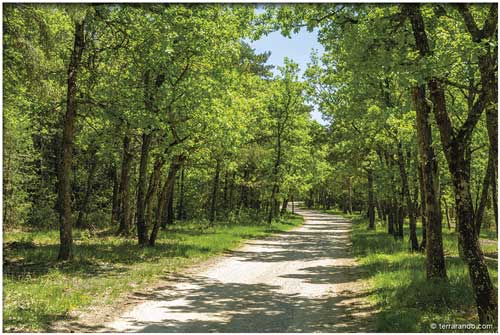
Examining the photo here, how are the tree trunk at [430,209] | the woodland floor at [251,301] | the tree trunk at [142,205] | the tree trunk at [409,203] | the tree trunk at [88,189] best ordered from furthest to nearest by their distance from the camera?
the tree trunk at [88,189]
the tree trunk at [142,205]
the tree trunk at [409,203]
the tree trunk at [430,209]
the woodland floor at [251,301]

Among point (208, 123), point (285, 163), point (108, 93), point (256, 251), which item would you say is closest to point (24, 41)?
point (108, 93)

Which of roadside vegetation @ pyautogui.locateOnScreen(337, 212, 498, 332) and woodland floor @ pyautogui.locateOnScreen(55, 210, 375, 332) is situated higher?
roadside vegetation @ pyautogui.locateOnScreen(337, 212, 498, 332)

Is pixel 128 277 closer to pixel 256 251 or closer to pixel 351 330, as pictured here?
pixel 351 330

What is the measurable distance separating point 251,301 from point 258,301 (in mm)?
169

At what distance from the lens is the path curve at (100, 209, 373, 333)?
8453mm

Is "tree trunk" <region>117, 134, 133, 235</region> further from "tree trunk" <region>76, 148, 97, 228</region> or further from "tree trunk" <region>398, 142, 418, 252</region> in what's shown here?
"tree trunk" <region>398, 142, 418, 252</region>

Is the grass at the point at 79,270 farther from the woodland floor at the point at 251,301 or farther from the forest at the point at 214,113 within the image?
the woodland floor at the point at 251,301

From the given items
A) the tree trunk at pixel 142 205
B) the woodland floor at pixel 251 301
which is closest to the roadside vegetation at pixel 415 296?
the woodland floor at pixel 251 301

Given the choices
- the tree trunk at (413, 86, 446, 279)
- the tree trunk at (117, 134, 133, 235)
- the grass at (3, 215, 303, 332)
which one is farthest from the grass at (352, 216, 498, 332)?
the tree trunk at (117, 134, 133, 235)

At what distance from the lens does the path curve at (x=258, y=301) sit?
333 inches

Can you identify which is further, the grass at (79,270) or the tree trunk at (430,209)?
the tree trunk at (430,209)

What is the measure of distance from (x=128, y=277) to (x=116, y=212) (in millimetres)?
17762

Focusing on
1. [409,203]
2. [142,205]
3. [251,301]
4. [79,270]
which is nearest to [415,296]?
[251,301]

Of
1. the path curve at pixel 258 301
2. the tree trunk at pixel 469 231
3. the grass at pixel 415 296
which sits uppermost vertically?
the tree trunk at pixel 469 231
